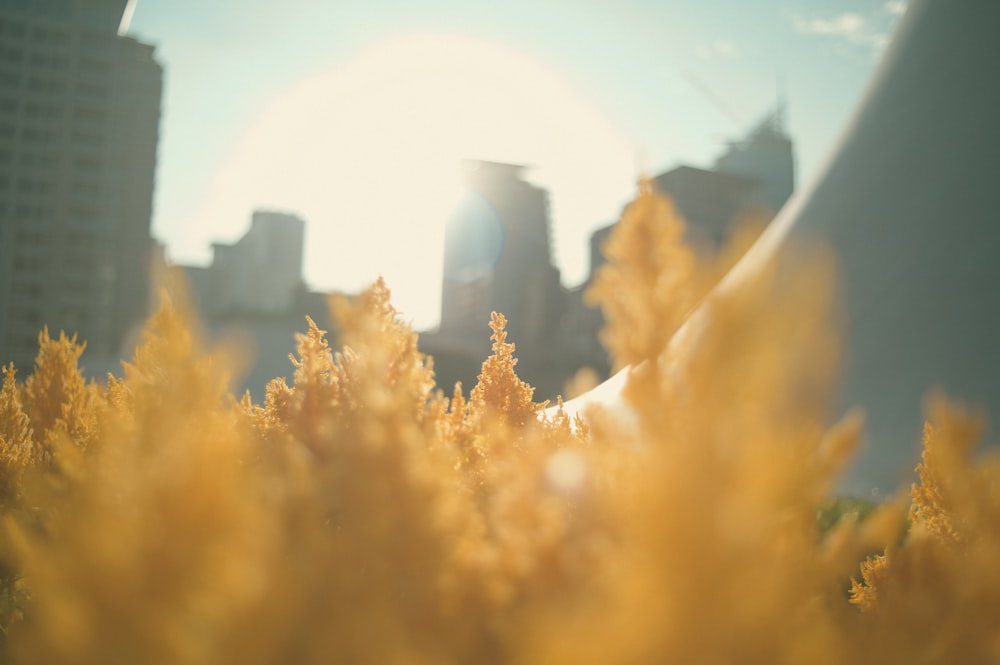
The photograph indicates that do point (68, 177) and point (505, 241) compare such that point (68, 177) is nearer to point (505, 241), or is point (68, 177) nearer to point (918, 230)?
point (918, 230)

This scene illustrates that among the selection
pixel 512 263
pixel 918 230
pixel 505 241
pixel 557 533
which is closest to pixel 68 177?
pixel 918 230

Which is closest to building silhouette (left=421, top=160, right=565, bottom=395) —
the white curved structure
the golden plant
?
the white curved structure

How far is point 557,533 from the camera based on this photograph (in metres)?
2.16

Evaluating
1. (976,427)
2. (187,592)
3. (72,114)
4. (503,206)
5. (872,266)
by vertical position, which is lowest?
(187,592)

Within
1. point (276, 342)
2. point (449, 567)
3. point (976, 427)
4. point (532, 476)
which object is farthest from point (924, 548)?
point (276, 342)

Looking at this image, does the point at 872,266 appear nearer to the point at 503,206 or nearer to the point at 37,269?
the point at 37,269

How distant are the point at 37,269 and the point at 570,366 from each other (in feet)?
Result: 280

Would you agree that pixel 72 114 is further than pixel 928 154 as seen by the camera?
Yes

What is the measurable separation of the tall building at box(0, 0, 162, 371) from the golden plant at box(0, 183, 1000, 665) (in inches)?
3493

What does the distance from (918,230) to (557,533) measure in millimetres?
15558

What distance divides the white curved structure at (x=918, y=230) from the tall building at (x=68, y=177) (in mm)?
83273

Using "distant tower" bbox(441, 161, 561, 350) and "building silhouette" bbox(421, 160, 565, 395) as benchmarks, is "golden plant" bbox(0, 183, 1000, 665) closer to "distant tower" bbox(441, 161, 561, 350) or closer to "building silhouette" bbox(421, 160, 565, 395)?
"building silhouette" bbox(421, 160, 565, 395)

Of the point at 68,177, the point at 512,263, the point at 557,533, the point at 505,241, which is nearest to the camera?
the point at 557,533

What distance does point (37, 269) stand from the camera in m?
79.9
